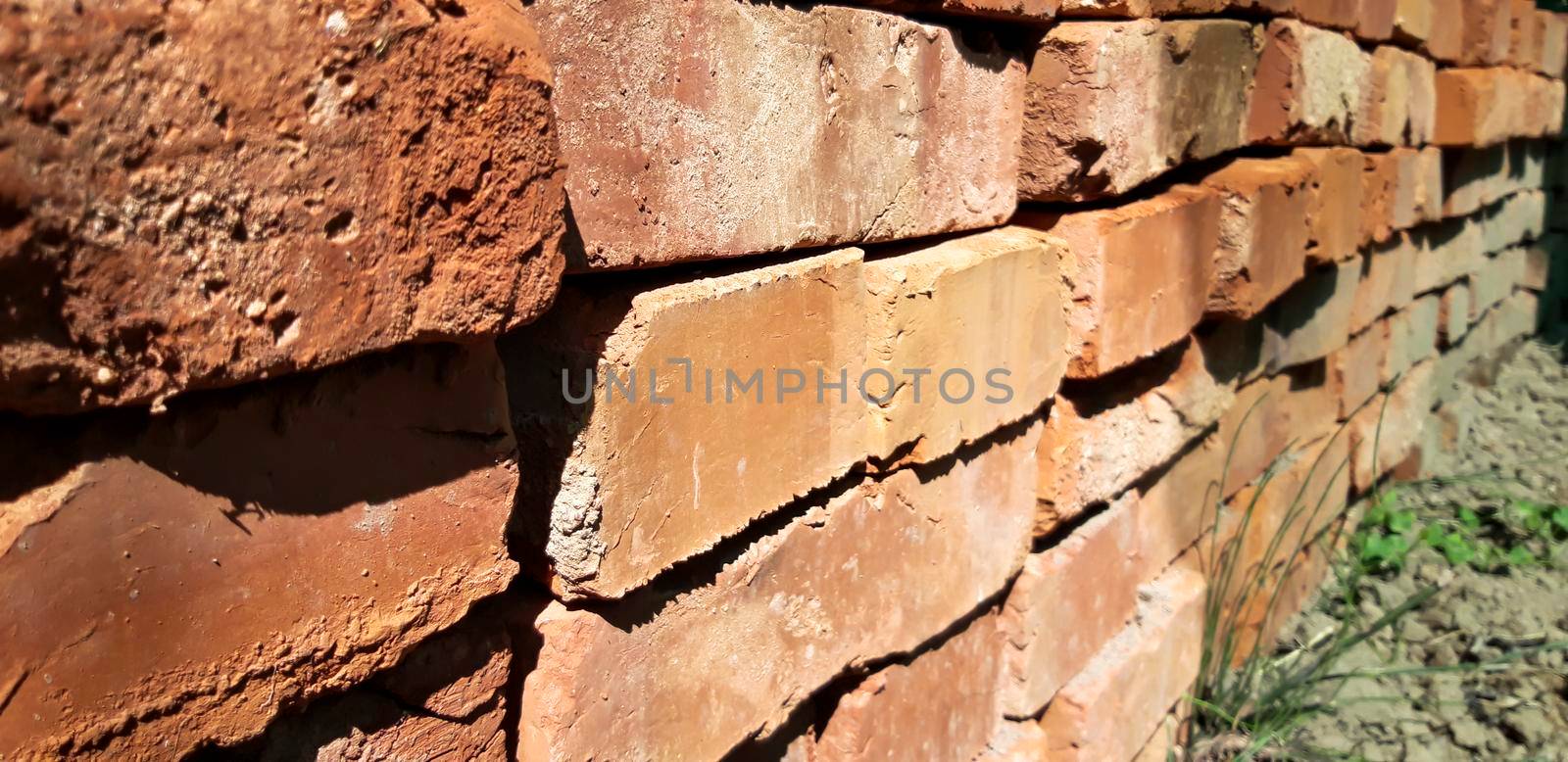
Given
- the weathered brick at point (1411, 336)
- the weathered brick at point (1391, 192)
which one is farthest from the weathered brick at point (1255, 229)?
the weathered brick at point (1411, 336)

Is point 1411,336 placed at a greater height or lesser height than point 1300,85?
lesser

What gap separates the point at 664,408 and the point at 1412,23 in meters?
3.79

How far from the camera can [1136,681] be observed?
9.27 ft

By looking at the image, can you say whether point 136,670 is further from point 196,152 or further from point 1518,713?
point 1518,713

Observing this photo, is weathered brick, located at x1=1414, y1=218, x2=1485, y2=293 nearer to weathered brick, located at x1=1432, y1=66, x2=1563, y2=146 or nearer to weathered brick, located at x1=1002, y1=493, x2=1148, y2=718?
weathered brick, located at x1=1432, y1=66, x2=1563, y2=146

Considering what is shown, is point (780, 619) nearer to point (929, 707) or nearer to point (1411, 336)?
point (929, 707)

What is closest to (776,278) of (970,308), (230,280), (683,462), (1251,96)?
(683,462)

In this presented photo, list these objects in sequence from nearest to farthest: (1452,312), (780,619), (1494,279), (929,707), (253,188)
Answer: (253,188) < (780,619) < (929,707) < (1452,312) < (1494,279)

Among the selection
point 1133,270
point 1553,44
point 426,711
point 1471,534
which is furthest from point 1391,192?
point 426,711

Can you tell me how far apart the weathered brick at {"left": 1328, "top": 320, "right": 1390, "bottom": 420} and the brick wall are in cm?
A: 150

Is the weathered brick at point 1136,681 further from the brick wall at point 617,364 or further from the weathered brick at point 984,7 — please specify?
the weathered brick at point 984,7

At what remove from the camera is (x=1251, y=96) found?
290 cm

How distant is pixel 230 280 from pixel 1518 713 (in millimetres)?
3857

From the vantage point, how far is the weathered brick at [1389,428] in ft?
15.1
